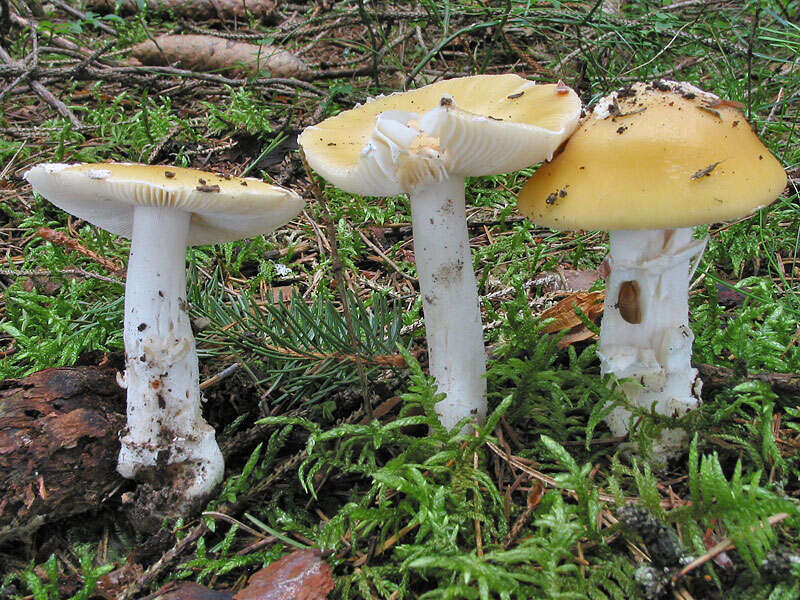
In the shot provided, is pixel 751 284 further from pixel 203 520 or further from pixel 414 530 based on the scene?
pixel 203 520

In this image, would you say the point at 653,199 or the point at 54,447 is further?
→ the point at 54,447

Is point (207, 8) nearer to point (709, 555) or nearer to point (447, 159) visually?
point (447, 159)

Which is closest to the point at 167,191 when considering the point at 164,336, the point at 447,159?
the point at 164,336

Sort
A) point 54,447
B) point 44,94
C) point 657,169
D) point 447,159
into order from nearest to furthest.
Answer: point 657,169
point 447,159
point 54,447
point 44,94

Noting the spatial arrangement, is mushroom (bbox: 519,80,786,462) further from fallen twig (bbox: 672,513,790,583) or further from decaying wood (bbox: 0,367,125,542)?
decaying wood (bbox: 0,367,125,542)

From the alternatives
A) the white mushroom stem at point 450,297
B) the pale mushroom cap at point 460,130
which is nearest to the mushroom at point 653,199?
the pale mushroom cap at point 460,130

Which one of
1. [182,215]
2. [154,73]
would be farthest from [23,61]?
[182,215]
